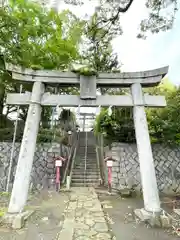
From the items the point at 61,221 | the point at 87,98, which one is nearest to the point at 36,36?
the point at 87,98

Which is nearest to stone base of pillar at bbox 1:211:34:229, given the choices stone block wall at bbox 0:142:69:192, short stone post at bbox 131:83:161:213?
short stone post at bbox 131:83:161:213

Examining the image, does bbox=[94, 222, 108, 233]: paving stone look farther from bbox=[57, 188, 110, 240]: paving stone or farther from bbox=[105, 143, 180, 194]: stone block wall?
bbox=[105, 143, 180, 194]: stone block wall

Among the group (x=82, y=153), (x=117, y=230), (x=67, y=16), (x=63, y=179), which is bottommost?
(x=117, y=230)

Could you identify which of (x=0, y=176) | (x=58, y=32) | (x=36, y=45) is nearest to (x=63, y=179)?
(x=0, y=176)

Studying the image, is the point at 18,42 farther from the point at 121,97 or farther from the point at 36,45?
the point at 121,97

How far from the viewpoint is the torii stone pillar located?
4.88 m

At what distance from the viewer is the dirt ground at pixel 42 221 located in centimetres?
412

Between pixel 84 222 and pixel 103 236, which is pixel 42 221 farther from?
pixel 103 236

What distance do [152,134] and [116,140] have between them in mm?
1695

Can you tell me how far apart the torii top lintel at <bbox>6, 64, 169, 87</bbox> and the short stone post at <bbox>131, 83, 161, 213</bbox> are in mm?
283

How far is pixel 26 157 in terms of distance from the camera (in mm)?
5230

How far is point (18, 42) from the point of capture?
859 centimetres

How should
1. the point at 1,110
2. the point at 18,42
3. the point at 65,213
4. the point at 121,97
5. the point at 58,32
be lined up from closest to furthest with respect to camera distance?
the point at 65,213 < the point at 121,97 < the point at 18,42 < the point at 58,32 < the point at 1,110

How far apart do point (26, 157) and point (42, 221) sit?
1660 millimetres
